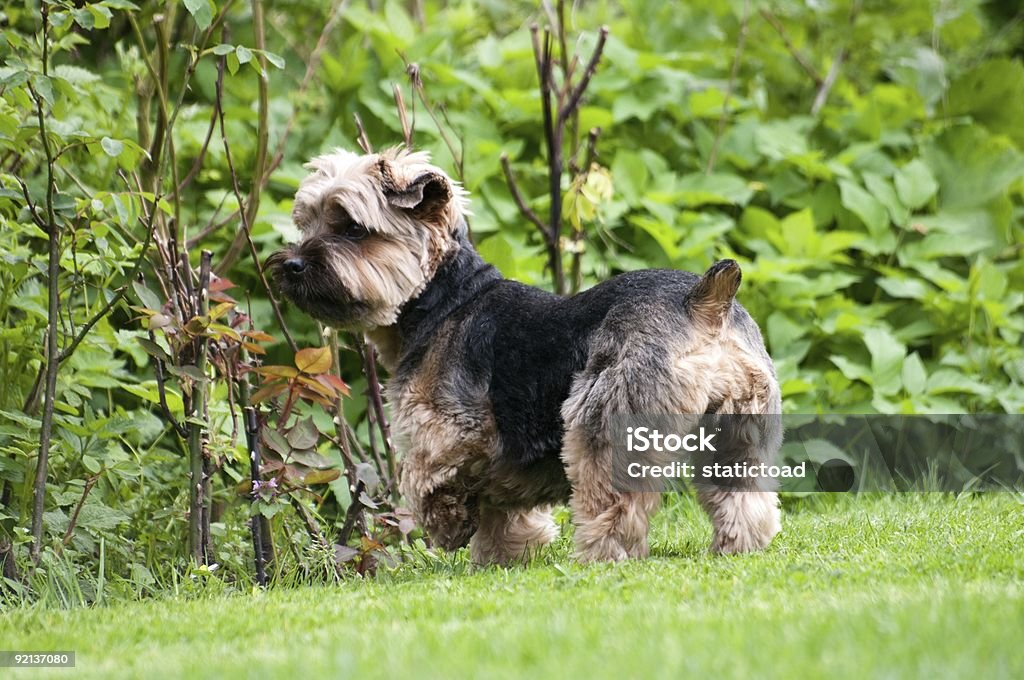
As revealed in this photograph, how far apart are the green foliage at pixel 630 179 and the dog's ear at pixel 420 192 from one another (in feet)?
2.61

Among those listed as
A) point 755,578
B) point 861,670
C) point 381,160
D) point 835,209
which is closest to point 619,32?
point 835,209

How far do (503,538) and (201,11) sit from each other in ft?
8.28

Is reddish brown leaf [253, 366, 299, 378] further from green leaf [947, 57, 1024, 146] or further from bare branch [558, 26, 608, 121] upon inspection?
green leaf [947, 57, 1024, 146]

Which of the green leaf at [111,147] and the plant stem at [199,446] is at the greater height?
the green leaf at [111,147]

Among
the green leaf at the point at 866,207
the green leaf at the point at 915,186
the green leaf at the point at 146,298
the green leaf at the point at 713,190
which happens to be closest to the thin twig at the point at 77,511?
the green leaf at the point at 146,298

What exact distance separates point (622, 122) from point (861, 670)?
6243mm

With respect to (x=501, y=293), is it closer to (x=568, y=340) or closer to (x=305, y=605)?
(x=568, y=340)

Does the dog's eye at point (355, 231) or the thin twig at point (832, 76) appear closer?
the dog's eye at point (355, 231)

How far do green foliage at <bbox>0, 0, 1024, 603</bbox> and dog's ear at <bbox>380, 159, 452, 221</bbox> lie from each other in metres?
0.80

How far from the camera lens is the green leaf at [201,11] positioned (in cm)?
427

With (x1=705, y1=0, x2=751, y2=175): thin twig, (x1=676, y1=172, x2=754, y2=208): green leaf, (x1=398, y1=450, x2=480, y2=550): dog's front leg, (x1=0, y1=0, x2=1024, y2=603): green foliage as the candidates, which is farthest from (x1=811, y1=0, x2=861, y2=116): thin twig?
(x1=398, y1=450, x2=480, y2=550): dog's front leg

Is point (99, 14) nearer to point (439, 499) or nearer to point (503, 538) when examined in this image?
point (439, 499)

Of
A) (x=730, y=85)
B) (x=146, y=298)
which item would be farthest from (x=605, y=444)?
(x=730, y=85)

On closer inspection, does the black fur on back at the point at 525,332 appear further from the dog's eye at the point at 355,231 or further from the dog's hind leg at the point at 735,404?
the dog's eye at the point at 355,231
